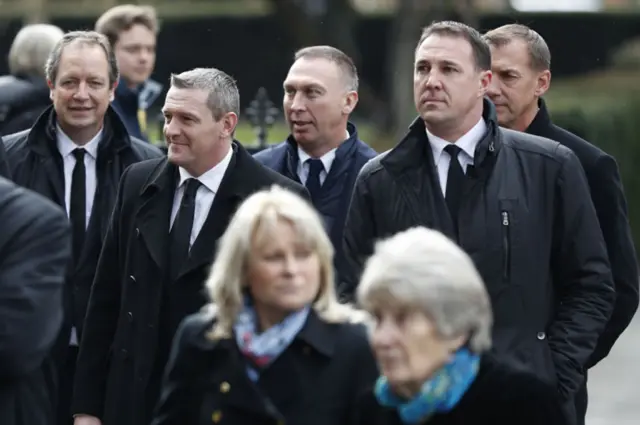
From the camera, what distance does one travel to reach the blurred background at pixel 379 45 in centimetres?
1838

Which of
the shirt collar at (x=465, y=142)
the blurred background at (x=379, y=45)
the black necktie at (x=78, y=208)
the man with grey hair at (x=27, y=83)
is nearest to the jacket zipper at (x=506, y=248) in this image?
the shirt collar at (x=465, y=142)

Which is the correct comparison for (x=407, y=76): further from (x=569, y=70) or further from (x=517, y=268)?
(x=517, y=268)

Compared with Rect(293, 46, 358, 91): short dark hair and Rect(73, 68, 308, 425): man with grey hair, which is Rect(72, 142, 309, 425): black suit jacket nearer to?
Rect(73, 68, 308, 425): man with grey hair

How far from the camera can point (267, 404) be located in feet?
15.9

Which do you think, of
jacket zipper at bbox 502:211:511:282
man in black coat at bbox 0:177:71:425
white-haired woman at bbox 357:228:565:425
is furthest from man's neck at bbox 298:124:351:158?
white-haired woman at bbox 357:228:565:425

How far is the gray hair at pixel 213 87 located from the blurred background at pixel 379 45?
30.9ft

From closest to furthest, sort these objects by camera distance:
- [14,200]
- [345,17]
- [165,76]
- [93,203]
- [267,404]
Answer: [267,404] < [14,200] < [93,203] < [345,17] < [165,76]

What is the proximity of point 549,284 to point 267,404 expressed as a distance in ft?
6.54

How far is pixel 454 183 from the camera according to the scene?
6.46 m

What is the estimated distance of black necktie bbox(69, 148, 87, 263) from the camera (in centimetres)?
790

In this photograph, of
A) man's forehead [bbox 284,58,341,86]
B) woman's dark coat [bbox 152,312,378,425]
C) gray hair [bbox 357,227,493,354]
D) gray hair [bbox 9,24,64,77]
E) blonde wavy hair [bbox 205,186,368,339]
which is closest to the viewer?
gray hair [bbox 357,227,493,354]

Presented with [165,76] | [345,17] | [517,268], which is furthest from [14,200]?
[165,76]

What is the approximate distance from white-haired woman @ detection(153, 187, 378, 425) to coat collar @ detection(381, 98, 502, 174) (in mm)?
1477

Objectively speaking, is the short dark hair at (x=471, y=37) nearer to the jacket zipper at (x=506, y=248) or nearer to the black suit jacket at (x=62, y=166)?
the jacket zipper at (x=506, y=248)
